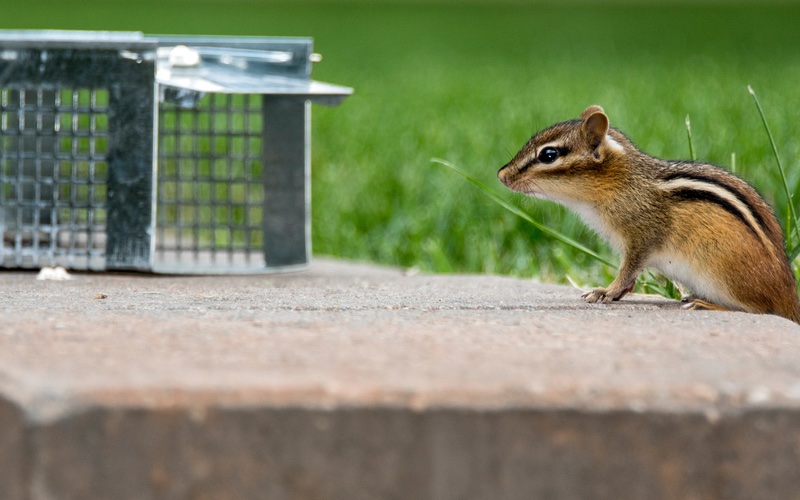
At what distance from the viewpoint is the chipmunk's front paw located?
282 centimetres

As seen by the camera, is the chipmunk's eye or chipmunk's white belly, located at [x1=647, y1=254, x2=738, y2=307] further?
the chipmunk's eye

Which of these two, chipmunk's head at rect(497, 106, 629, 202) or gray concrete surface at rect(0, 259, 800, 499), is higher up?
chipmunk's head at rect(497, 106, 629, 202)

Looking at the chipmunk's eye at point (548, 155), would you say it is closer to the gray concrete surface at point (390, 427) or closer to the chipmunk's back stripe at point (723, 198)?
the chipmunk's back stripe at point (723, 198)

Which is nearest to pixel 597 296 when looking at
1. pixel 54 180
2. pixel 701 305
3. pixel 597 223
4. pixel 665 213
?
pixel 701 305

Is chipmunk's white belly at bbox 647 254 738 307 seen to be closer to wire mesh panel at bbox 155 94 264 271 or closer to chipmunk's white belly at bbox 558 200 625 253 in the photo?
chipmunk's white belly at bbox 558 200 625 253

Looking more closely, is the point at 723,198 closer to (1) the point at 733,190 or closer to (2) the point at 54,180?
(1) the point at 733,190

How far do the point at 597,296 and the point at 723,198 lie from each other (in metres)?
0.44

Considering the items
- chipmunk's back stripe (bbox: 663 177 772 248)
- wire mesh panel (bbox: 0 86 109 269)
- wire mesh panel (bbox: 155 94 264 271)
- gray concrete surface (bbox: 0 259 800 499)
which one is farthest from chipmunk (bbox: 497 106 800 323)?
wire mesh panel (bbox: 0 86 109 269)

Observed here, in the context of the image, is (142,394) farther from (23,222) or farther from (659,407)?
(23,222)

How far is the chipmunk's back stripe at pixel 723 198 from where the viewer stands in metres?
2.86

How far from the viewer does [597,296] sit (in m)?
2.84

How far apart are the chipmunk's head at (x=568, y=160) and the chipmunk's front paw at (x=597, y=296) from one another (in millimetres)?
438

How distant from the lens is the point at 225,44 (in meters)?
3.67

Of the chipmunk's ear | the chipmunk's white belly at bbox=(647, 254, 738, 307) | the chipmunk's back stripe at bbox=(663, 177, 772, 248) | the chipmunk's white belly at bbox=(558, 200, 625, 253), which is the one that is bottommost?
the chipmunk's white belly at bbox=(647, 254, 738, 307)
